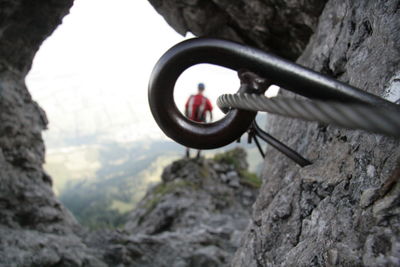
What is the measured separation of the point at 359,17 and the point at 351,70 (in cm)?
62

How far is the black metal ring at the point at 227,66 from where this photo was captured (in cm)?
161

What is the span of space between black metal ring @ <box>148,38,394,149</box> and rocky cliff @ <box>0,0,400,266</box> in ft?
2.42

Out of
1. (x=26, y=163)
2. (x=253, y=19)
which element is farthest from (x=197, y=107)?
(x=26, y=163)

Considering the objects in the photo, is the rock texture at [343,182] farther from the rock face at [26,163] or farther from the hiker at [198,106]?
the hiker at [198,106]

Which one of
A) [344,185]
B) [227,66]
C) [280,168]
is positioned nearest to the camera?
[227,66]

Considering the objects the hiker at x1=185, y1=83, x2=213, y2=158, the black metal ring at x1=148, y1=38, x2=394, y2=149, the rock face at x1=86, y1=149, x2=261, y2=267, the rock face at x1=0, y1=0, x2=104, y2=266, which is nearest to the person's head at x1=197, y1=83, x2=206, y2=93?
the hiker at x1=185, y1=83, x2=213, y2=158

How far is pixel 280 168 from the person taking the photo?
3.99 metres

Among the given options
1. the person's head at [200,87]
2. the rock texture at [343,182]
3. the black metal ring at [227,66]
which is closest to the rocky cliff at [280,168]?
the rock texture at [343,182]

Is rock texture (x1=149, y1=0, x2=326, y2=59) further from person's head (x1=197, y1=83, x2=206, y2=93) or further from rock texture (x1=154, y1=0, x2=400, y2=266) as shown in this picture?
person's head (x1=197, y1=83, x2=206, y2=93)

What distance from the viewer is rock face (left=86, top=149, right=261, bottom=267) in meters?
5.92

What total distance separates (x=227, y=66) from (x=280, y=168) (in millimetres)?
2470

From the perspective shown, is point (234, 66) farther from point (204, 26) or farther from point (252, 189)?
point (252, 189)

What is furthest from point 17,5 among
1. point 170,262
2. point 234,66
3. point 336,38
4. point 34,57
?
point 170,262

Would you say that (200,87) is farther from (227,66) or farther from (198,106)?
(227,66)
